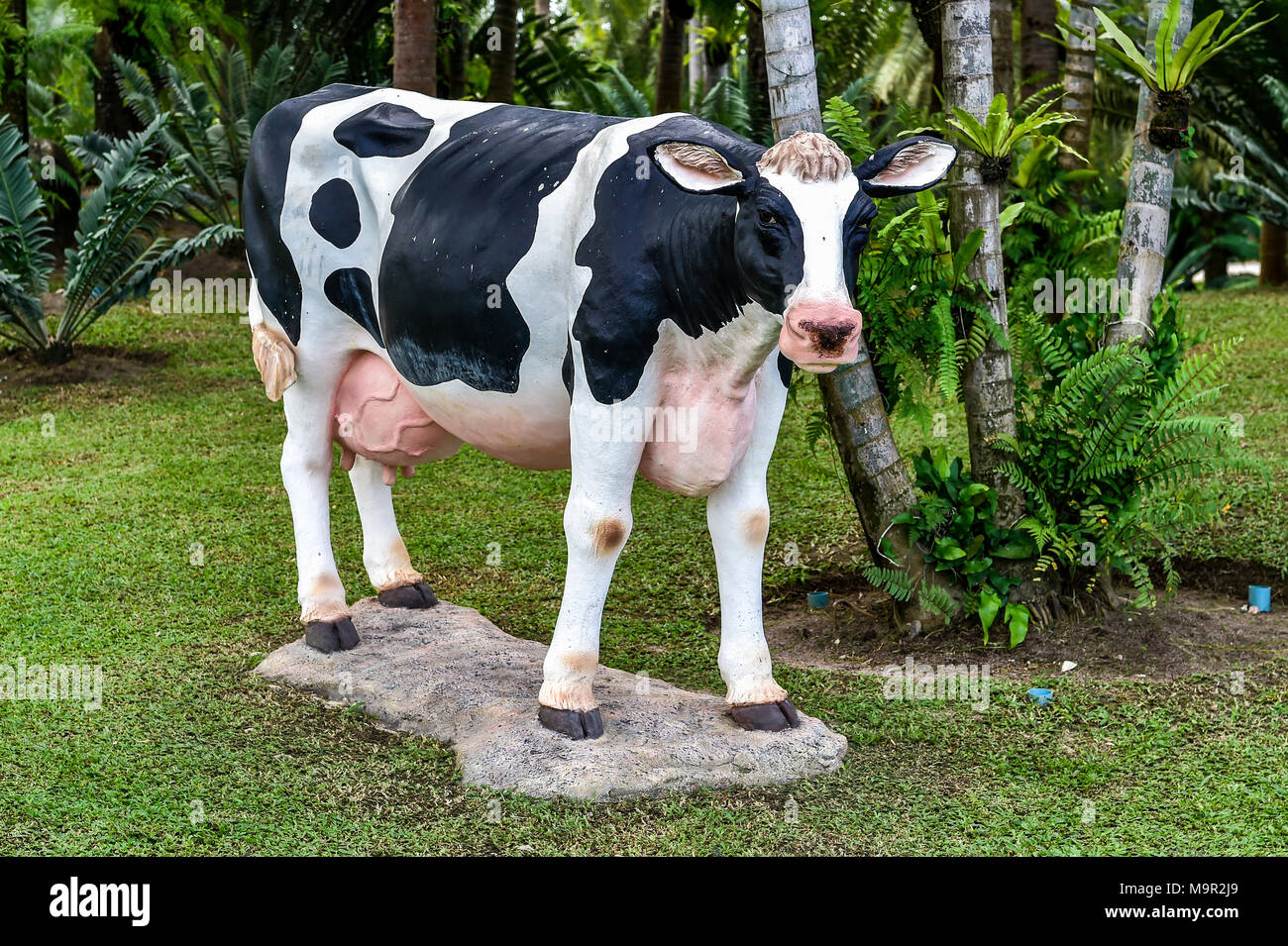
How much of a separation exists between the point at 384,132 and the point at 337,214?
36 centimetres

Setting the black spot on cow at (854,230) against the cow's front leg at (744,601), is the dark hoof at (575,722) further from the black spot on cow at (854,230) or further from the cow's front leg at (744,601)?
the black spot on cow at (854,230)

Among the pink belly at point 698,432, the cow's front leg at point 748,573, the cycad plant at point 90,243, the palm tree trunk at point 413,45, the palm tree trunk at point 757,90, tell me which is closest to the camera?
the pink belly at point 698,432

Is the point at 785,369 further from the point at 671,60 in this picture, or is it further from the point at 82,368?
the point at 671,60

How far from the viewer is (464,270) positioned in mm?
4773

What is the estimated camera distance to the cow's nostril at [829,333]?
3.88 metres

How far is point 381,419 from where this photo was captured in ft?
18.0

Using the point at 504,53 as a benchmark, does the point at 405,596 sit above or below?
below

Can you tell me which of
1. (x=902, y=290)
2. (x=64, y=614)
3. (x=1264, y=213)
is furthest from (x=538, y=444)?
(x=1264, y=213)

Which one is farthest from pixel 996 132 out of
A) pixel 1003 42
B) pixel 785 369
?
pixel 1003 42

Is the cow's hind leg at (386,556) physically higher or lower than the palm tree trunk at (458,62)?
lower

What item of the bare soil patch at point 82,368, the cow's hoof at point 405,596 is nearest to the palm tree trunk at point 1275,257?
the bare soil patch at point 82,368

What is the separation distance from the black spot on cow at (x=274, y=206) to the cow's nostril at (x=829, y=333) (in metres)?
2.37

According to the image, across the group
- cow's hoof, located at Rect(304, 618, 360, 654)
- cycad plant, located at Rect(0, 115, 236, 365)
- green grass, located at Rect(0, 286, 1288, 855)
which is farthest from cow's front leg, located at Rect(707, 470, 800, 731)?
cycad plant, located at Rect(0, 115, 236, 365)

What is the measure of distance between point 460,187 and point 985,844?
2799 millimetres
